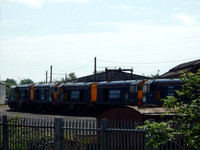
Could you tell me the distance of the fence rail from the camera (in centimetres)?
1042

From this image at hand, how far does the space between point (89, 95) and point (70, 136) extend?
→ 28292 millimetres

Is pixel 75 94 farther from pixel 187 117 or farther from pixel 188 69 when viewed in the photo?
pixel 187 117

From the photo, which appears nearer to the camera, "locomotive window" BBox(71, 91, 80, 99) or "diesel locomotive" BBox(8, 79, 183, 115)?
"diesel locomotive" BBox(8, 79, 183, 115)

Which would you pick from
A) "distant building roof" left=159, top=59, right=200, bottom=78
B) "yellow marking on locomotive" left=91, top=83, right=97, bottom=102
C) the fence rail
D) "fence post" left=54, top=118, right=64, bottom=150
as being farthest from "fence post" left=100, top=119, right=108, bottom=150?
"distant building roof" left=159, top=59, right=200, bottom=78

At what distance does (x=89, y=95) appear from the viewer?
131 feet

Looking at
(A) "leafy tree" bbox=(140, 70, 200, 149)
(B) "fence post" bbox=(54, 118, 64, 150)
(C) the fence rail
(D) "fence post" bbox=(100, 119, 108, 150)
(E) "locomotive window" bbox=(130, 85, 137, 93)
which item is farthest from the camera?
(E) "locomotive window" bbox=(130, 85, 137, 93)

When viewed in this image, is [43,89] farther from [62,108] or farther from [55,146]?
[55,146]

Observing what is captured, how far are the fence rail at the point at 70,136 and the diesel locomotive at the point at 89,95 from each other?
59.3 ft

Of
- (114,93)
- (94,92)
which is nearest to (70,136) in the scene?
(114,93)

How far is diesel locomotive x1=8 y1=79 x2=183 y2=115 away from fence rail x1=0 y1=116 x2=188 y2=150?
18.1 meters

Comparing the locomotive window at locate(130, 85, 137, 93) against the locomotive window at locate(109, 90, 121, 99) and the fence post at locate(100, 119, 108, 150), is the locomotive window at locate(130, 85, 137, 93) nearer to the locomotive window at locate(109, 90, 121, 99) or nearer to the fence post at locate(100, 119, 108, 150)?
the locomotive window at locate(109, 90, 121, 99)

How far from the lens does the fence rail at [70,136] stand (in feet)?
34.2

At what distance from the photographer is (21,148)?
1305 cm

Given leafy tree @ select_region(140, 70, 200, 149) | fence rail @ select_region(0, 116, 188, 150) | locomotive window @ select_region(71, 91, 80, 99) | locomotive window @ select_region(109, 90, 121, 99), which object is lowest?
locomotive window @ select_region(71, 91, 80, 99)
